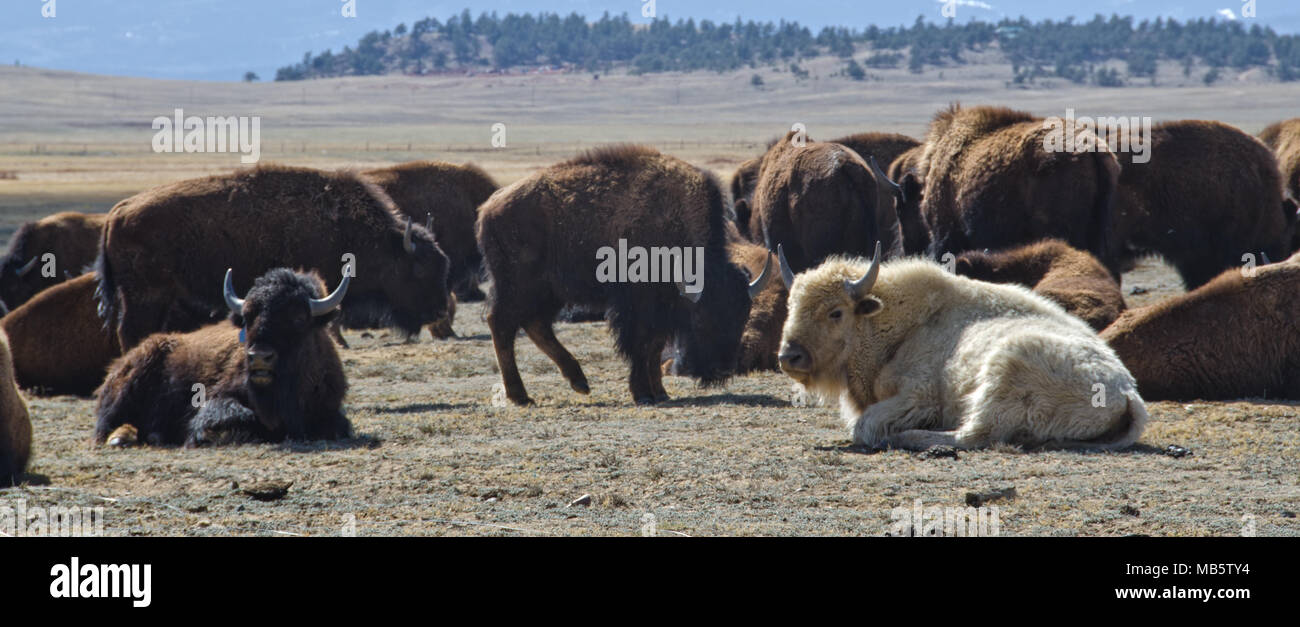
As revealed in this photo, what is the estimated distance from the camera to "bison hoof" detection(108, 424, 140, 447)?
860 centimetres

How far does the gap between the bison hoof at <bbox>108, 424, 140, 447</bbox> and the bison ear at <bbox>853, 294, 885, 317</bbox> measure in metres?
4.63

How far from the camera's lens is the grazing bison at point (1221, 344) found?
28.3 feet

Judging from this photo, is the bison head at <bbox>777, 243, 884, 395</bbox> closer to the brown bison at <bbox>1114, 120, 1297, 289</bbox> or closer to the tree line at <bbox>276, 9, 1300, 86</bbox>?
the brown bison at <bbox>1114, 120, 1297, 289</bbox>

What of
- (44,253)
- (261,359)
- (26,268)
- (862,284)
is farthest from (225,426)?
(44,253)

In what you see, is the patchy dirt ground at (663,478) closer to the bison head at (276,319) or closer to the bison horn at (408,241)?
the bison head at (276,319)

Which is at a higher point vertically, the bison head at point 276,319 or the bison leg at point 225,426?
the bison head at point 276,319

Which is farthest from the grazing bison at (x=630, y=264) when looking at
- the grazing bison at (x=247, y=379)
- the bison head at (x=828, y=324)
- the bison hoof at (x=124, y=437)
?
the bison hoof at (x=124, y=437)

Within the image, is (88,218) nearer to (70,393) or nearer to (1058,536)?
(70,393)

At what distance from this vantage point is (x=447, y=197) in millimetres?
16875

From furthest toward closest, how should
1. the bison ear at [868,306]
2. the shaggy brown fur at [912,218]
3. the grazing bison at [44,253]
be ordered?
1. the grazing bison at [44,253]
2. the shaggy brown fur at [912,218]
3. the bison ear at [868,306]

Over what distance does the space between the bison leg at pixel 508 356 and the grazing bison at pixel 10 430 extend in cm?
399

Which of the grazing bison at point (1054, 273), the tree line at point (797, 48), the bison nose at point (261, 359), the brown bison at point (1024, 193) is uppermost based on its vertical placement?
the tree line at point (797, 48)

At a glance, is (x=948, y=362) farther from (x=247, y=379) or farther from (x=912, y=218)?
(x=912, y=218)

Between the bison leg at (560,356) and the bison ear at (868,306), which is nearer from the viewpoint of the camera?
the bison ear at (868,306)
